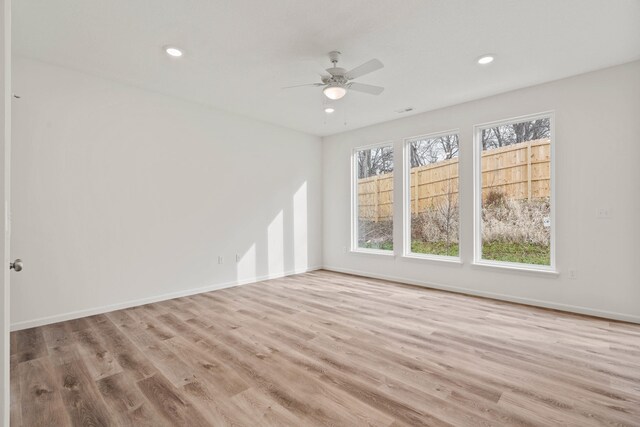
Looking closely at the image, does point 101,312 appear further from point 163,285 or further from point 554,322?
point 554,322

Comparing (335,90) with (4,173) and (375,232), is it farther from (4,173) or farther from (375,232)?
(375,232)

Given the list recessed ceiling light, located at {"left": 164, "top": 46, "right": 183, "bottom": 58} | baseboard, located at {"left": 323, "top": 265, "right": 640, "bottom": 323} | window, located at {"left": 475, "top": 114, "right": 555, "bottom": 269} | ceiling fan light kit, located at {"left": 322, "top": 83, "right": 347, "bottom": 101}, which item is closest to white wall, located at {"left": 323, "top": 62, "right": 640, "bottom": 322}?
baseboard, located at {"left": 323, "top": 265, "right": 640, "bottom": 323}

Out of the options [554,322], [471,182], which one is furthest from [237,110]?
[554,322]

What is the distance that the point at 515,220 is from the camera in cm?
421

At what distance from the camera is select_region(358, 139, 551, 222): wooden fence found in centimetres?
400

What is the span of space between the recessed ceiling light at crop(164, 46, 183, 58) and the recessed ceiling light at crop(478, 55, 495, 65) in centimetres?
303

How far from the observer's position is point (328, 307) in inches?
152

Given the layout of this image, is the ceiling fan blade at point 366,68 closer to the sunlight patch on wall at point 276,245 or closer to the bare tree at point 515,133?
the bare tree at point 515,133

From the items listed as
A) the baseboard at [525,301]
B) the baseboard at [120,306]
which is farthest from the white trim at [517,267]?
the baseboard at [120,306]

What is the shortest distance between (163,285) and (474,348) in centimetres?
375

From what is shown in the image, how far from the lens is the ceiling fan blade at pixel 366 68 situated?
272 centimetres

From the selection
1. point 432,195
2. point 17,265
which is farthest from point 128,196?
point 432,195

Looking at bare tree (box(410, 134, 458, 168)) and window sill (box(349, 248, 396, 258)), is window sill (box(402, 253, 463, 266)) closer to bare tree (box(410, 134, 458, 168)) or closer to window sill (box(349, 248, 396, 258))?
window sill (box(349, 248, 396, 258))

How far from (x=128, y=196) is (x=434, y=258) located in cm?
440
